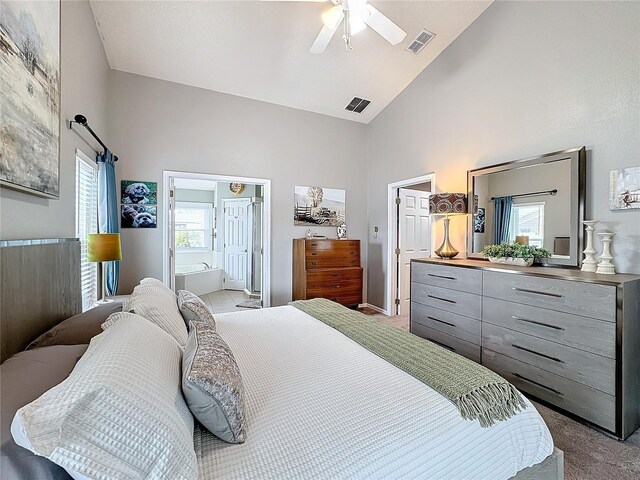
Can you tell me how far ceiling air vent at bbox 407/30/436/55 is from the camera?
320 cm

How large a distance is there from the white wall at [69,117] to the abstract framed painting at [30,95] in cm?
10

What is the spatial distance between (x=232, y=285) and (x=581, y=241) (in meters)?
5.89

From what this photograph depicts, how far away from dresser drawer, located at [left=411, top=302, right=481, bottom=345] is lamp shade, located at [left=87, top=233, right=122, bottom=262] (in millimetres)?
2962

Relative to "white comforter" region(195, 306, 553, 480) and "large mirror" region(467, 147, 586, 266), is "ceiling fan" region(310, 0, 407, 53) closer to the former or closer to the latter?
"large mirror" region(467, 147, 586, 266)

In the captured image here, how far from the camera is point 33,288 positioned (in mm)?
1317

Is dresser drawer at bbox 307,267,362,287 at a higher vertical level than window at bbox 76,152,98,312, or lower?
lower

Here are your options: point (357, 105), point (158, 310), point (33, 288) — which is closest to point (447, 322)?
point (158, 310)

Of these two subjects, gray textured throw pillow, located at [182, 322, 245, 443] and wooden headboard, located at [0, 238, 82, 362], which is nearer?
gray textured throw pillow, located at [182, 322, 245, 443]

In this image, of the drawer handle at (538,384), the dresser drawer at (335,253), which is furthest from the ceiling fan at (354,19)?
the drawer handle at (538,384)

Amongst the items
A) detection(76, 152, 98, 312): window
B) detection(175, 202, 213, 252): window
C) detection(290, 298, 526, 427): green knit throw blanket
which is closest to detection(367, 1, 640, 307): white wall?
detection(290, 298, 526, 427): green knit throw blanket

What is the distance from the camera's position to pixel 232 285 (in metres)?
6.46

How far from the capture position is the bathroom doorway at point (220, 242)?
5.69 m


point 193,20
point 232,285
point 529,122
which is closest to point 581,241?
point 529,122

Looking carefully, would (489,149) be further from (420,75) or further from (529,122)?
(420,75)
